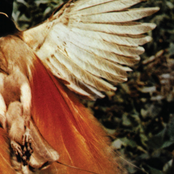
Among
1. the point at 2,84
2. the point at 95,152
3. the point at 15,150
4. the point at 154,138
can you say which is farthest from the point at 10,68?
the point at 154,138

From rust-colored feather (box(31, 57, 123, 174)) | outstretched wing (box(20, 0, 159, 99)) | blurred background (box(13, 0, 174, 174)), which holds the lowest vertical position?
blurred background (box(13, 0, 174, 174))

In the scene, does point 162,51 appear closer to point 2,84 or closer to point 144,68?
point 144,68

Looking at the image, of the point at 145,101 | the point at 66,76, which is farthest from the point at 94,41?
the point at 145,101

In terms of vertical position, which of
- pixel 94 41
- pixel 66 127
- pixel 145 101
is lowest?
pixel 145 101

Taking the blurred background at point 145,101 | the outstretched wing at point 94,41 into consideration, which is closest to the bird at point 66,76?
the outstretched wing at point 94,41

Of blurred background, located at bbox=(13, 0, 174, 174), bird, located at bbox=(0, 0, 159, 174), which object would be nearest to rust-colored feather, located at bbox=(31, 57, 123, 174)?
bird, located at bbox=(0, 0, 159, 174)

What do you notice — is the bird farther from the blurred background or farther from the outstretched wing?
the blurred background

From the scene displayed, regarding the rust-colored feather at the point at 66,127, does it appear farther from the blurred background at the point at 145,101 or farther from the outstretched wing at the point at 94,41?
the blurred background at the point at 145,101

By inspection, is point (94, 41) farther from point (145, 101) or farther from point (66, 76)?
point (145, 101)
